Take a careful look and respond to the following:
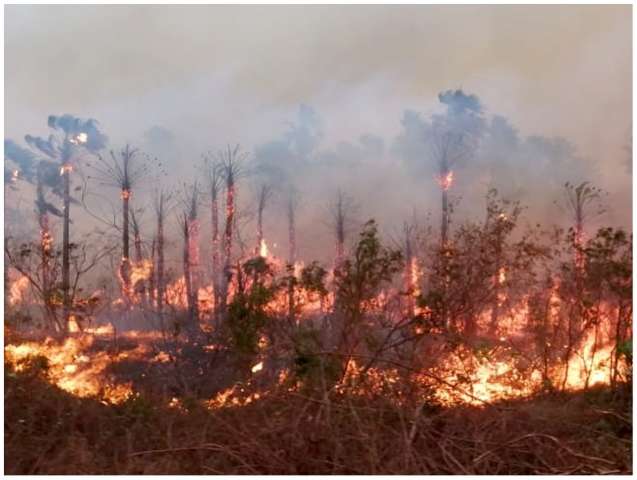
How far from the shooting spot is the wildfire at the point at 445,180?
8.80 m

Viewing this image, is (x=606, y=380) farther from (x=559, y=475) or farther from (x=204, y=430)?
(x=204, y=430)

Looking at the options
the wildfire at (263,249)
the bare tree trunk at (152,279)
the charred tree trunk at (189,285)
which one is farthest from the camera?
the bare tree trunk at (152,279)

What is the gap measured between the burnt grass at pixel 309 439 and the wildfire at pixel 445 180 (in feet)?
12.6

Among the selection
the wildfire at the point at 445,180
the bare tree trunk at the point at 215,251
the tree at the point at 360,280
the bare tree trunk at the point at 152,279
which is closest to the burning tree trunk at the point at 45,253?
the bare tree trunk at the point at 152,279

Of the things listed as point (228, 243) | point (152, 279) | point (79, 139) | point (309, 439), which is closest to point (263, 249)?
point (228, 243)

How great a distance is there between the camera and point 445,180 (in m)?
8.82

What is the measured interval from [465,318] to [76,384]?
5.72m

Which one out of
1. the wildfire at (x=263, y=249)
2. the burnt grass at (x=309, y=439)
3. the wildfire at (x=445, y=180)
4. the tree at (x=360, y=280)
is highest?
the wildfire at (x=445, y=180)

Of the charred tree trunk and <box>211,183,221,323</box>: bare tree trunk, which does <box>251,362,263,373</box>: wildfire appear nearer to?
<box>211,183,221,323</box>: bare tree trunk

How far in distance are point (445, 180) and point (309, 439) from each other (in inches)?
197

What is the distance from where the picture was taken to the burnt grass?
15.5 feet

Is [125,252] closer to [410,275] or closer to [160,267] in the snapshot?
[160,267]

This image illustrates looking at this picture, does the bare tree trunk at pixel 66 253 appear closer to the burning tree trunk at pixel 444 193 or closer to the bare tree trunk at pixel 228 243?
the bare tree trunk at pixel 228 243

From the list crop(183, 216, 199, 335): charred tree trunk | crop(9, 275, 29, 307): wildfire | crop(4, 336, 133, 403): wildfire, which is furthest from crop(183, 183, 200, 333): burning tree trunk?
crop(9, 275, 29, 307): wildfire
